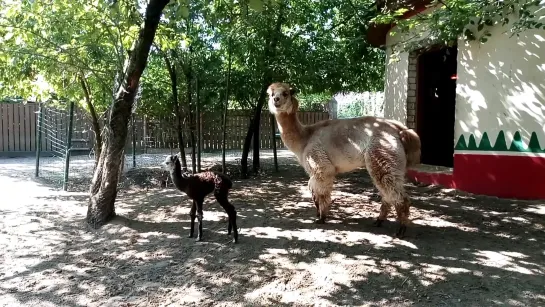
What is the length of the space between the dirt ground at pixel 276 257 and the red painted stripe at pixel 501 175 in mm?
286

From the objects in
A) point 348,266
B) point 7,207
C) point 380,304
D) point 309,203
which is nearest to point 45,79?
point 7,207

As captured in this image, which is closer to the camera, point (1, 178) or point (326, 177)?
point (326, 177)

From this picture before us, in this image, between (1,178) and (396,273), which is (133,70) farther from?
(1,178)

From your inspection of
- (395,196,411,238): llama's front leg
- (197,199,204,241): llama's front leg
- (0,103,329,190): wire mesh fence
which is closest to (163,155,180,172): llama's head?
(197,199,204,241): llama's front leg

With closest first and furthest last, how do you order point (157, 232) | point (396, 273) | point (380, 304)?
1. point (380, 304)
2. point (396, 273)
3. point (157, 232)

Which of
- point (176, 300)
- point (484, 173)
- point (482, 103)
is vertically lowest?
point (176, 300)

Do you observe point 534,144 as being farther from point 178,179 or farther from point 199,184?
point 178,179

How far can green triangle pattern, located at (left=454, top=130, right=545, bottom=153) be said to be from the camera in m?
6.62

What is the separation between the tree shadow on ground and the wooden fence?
5055 mm

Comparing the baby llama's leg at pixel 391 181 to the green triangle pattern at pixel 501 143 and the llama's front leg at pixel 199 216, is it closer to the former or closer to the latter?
the llama's front leg at pixel 199 216

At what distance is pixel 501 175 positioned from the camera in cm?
703

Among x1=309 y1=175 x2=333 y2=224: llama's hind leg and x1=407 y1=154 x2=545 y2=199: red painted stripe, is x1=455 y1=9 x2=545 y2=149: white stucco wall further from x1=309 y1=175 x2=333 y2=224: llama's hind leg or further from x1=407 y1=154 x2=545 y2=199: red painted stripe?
x1=309 y1=175 x2=333 y2=224: llama's hind leg

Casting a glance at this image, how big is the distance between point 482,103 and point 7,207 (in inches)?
308

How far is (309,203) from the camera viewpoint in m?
6.90
